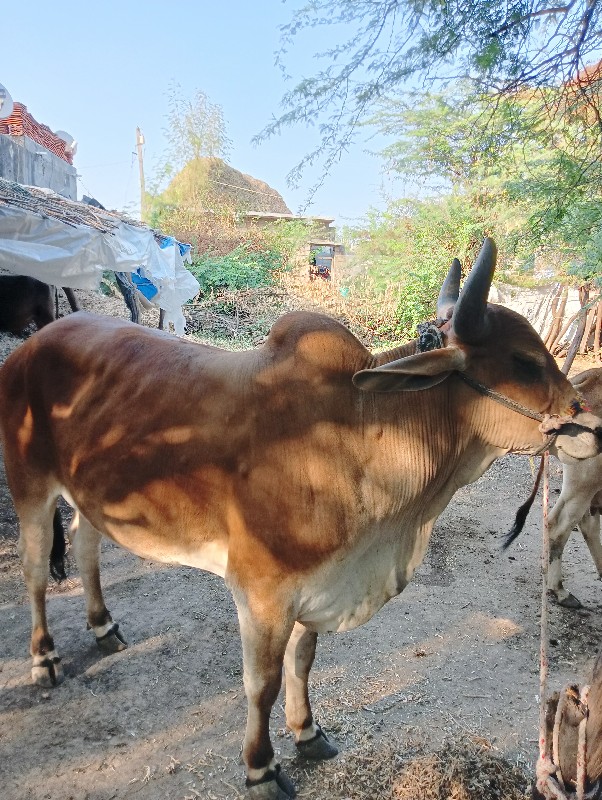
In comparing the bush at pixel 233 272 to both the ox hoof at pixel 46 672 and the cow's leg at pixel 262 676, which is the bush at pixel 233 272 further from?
the cow's leg at pixel 262 676

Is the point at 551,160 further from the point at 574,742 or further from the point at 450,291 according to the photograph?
the point at 574,742

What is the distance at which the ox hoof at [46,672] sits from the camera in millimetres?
2803

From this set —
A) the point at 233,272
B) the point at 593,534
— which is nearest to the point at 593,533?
the point at 593,534

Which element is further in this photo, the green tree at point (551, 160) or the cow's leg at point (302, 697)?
the green tree at point (551, 160)

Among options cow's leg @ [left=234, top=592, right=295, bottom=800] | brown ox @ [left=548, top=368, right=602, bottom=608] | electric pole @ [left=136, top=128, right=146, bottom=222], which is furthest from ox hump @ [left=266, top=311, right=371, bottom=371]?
electric pole @ [left=136, top=128, right=146, bottom=222]

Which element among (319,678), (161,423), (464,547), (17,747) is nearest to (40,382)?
(161,423)

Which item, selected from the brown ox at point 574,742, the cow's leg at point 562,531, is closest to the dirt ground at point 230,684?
the cow's leg at point 562,531

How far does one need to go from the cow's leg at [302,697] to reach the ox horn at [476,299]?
1.31 meters

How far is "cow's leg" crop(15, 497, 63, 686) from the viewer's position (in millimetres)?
2738

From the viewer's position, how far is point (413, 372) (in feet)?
5.64

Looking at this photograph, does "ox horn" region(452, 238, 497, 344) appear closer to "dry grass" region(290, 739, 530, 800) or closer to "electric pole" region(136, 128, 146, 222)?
"dry grass" region(290, 739, 530, 800)

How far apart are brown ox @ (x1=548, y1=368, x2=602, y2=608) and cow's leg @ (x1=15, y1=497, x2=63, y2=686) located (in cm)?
298

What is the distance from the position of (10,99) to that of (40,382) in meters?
7.31

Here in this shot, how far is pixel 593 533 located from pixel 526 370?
8.60 ft
